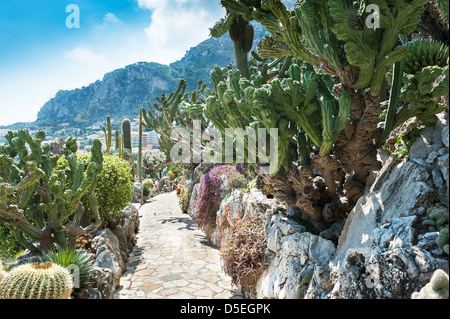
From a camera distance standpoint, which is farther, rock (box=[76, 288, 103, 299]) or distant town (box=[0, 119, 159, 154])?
distant town (box=[0, 119, 159, 154])

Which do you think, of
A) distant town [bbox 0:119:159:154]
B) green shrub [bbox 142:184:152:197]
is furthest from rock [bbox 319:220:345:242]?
green shrub [bbox 142:184:152:197]

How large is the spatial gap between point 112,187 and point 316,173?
4507 mm

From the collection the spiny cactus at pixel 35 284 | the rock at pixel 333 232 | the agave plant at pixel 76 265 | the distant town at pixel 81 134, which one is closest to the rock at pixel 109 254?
the agave plant at pixel 76 265

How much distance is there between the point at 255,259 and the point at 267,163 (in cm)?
154

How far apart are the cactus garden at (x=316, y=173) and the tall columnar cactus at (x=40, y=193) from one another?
2 cm

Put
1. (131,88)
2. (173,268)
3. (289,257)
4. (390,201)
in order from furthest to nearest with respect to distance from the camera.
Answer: (131,88) < (173,268) < (289,257) < (390,201)

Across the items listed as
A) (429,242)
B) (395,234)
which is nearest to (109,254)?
(395,234)

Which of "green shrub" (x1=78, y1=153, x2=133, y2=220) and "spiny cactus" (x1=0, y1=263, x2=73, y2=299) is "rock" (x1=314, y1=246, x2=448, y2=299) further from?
"green shrub" (x1=78, y1=153, x2=133, y2=220)

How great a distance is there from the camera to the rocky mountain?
4335cm

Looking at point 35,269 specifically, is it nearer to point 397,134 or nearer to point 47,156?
point 47,156

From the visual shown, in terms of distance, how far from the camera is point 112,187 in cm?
655

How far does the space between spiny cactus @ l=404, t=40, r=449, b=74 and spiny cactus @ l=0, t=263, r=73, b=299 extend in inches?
177

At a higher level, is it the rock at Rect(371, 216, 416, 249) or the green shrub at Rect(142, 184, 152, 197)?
the rock at Rect(371, 216, 416, 249)

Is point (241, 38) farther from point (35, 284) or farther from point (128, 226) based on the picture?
point (35, 284)
